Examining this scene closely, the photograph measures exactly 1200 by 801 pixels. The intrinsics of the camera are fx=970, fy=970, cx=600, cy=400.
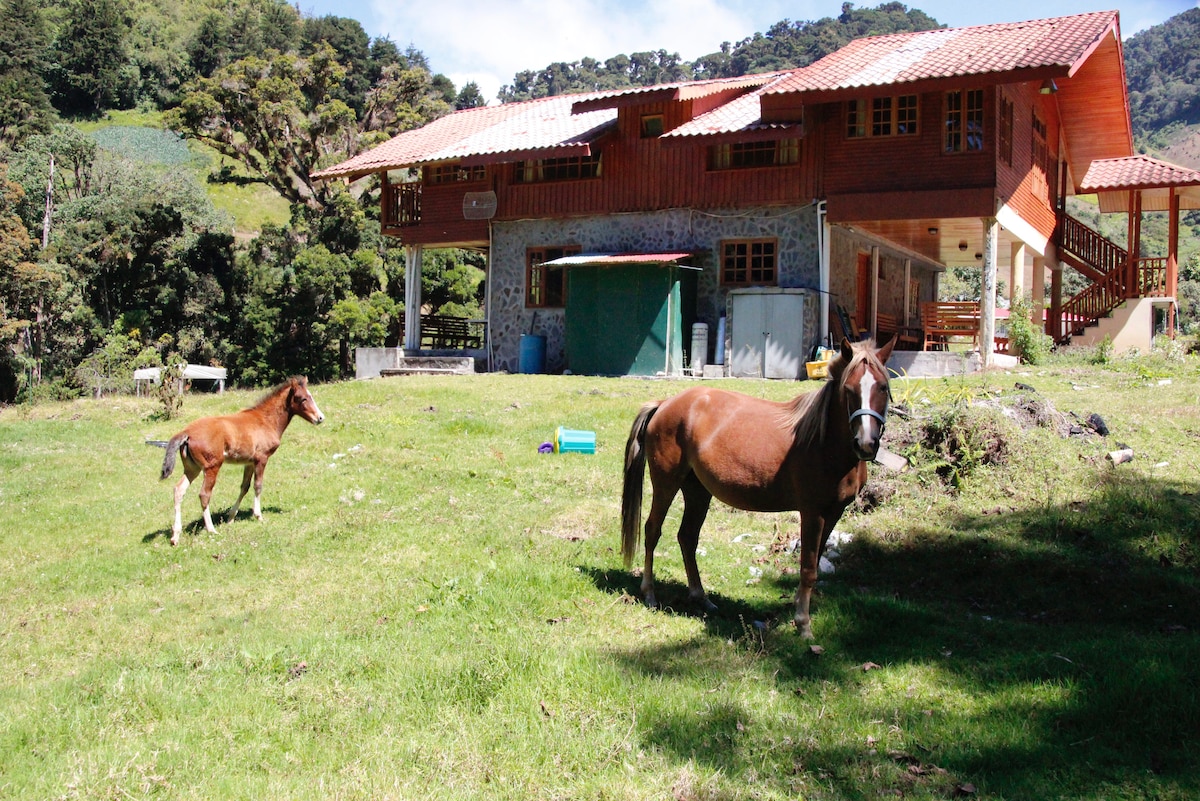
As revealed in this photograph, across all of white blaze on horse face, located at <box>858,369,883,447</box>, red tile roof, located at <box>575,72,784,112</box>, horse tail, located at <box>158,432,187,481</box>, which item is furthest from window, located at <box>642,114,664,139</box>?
white blaze on horse face, located at <box>858,369,883,447</box>

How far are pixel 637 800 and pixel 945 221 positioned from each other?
69.6 feet

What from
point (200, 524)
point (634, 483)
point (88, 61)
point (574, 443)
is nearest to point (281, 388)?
point (200, 524)

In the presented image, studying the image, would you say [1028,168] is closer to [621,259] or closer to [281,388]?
[621,259]

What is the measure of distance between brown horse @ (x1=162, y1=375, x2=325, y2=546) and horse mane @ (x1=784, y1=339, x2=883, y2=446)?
22.6 ft

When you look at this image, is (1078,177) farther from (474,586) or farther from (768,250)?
(474,586)

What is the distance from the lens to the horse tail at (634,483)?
783 cm

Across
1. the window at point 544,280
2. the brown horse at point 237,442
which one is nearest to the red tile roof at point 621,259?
the window at point 544,280

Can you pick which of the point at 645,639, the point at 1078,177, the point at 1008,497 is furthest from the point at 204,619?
the point at 1078,177

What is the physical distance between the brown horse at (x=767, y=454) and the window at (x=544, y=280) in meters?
19.3

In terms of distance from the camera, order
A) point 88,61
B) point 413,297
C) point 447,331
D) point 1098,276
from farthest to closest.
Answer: point 88,61
point 447,331
point 413,297
point 1098,276

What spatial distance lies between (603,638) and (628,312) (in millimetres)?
17841

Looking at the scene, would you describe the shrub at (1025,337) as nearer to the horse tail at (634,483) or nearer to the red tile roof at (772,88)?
the red tile roof at (772,88)

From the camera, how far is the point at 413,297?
2980cm

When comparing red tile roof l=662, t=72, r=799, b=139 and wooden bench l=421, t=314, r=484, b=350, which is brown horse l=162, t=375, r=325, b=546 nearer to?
red tile roof l=662, t=72, r=799, b=139
